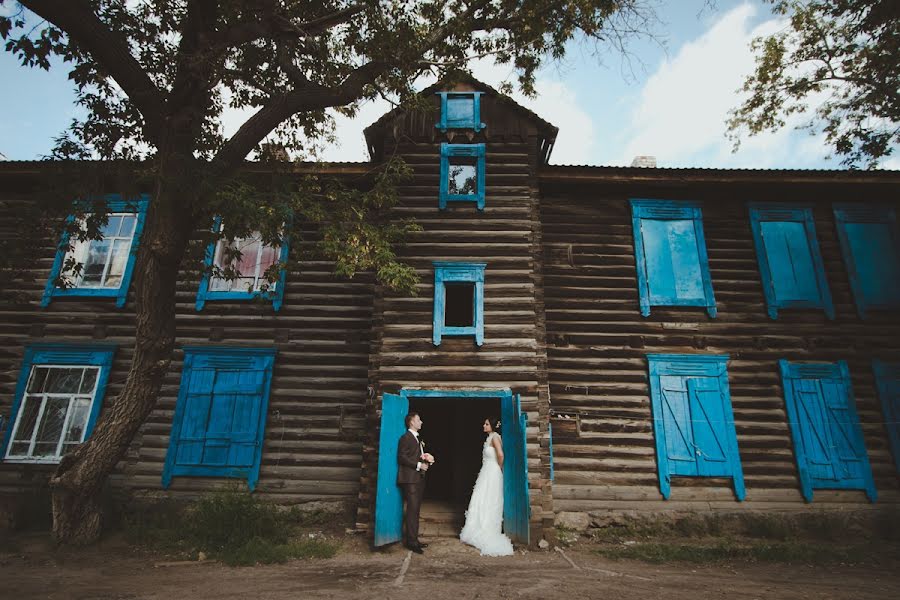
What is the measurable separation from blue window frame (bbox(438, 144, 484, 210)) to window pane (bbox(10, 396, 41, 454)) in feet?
30.8

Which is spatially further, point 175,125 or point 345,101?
point 345,101

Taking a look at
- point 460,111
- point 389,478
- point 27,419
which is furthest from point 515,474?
point 27,419

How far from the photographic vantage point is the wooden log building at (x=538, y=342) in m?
8.41

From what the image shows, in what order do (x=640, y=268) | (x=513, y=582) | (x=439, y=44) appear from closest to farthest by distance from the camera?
(x=513, y=582) < (x=439, y=44) < (x=640, y=268)

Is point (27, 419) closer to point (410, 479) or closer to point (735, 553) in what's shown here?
point (410, 479)

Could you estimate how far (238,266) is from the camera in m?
10.1

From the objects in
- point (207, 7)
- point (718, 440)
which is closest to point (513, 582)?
point (718, 440)

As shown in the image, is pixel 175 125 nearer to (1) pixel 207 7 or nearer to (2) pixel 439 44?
(1) pixel 207 7

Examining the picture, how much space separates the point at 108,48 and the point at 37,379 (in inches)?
278

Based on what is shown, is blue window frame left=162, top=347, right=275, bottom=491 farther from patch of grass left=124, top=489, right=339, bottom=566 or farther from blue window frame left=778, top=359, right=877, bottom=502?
blue window frame left=778, top=359, right=877, bottom=502

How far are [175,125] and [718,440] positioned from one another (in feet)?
35.7

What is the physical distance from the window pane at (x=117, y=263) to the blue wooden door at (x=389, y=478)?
7194 mm

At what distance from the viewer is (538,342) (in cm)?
841

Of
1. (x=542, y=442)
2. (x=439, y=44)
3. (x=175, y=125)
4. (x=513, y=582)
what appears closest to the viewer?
(x=513, y=582)
